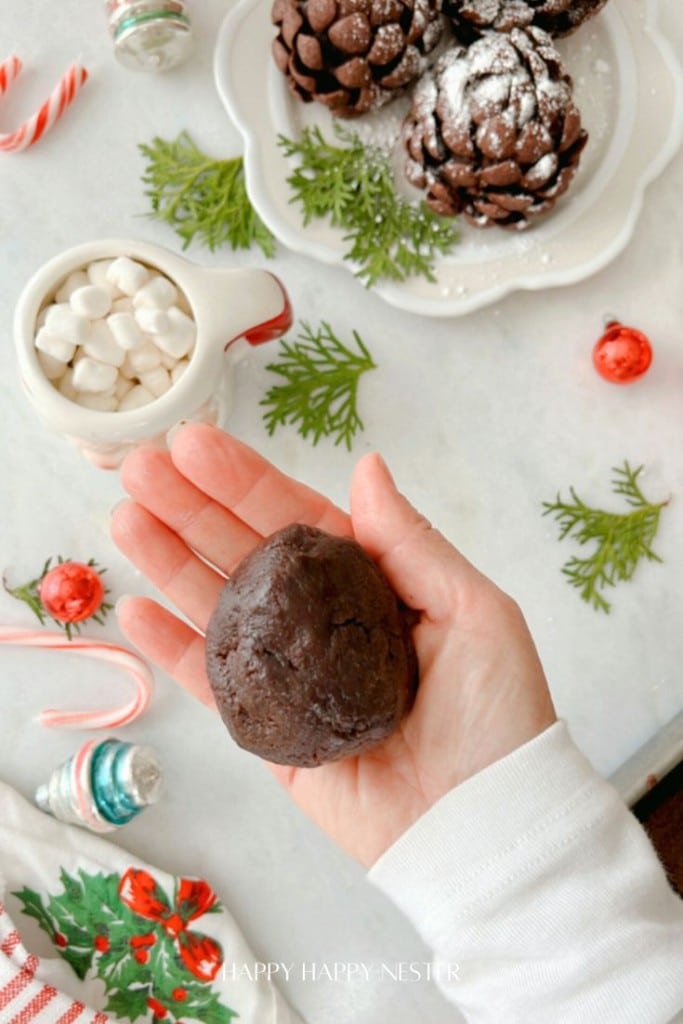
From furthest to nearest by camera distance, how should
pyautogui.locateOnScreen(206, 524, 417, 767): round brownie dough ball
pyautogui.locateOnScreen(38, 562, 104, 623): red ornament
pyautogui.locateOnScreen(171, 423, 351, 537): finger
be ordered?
pyautogui.locateOnScreen(38, 562, 104, 623): red ornament, pyautogui.locateOnScreen(171, 423, 351, 537): finger, pyautogui.locateOnScreen(206, 524, 417, 767): round brownie dough ball

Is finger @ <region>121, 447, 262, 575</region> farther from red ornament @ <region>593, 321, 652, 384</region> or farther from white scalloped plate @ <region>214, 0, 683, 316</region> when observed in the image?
A: red ornament @ <region>593, 321, 652, 384</region>

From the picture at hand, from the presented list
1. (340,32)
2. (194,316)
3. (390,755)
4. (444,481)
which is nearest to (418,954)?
(390,755)

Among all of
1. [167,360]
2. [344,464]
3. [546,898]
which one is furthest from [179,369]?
[546,898]

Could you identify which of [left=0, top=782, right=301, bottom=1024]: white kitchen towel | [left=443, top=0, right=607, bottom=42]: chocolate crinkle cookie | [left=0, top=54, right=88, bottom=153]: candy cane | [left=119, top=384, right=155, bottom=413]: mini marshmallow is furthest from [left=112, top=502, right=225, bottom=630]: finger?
[left=443, top=0, right=607, bottom=42]: chocolate crinkle cookie

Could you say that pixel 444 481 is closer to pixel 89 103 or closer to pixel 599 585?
pixel 599 585

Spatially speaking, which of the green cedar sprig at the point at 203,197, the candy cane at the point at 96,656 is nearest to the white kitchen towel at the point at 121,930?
the candy cane at the point at 96,656

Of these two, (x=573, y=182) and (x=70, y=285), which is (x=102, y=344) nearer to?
(x=70, y=285)

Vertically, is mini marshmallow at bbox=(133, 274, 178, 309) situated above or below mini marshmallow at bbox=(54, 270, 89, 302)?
above
